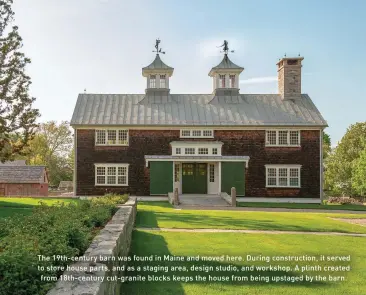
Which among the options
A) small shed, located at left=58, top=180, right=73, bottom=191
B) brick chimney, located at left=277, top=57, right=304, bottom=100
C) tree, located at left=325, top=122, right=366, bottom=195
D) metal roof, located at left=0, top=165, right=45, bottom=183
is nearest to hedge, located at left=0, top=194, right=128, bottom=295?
brick chimney, located at left=277, top=57, right=304, bottom=100

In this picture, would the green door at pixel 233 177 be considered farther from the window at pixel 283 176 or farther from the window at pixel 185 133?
the window at pixel 185 133

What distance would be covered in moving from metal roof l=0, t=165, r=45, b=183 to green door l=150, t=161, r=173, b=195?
64.5 feet

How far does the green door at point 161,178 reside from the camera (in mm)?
29938

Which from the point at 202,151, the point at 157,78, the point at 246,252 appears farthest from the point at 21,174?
the point at 246,252

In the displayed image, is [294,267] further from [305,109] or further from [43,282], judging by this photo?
[305,109]

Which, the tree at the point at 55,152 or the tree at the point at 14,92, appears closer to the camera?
the tree at the point at 14,92

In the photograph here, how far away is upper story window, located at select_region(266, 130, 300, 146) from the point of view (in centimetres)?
3091

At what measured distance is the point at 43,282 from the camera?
4.37 metres

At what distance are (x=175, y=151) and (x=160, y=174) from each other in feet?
6.60

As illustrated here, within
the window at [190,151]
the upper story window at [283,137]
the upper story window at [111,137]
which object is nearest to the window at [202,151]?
the window at [190,151]

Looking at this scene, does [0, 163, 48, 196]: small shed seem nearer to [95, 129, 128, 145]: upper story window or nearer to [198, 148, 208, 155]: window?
[95, 129, 128, 145]: upper story window

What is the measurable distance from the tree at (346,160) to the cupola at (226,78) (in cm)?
2378

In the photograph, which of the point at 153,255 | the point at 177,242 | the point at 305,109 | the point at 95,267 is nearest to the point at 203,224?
the point at 177,242

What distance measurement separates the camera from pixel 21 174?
44.7 metres
